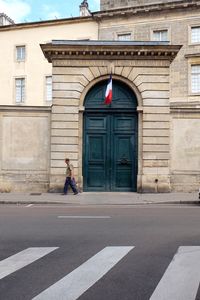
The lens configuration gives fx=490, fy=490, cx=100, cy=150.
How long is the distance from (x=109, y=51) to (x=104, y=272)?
49.5 feet

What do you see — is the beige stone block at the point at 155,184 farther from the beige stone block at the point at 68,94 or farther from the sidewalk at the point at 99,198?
the beige stone block at the point at 68,94

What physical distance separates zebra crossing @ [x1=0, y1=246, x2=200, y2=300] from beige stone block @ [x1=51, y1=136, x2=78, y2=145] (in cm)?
1253

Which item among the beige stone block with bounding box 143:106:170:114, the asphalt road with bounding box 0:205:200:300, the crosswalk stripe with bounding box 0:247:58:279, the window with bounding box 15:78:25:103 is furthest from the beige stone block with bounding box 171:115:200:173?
the window with bounding box 15:78:25:103

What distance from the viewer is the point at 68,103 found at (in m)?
20.4

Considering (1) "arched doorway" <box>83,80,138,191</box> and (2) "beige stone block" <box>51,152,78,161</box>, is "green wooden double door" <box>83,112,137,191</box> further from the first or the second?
(2) "beige stone block" <box>51,152,78,161</box>

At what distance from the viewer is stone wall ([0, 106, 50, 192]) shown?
2081 centimetres

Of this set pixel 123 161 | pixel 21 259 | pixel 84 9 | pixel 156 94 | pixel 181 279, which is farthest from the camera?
pixel 84 9

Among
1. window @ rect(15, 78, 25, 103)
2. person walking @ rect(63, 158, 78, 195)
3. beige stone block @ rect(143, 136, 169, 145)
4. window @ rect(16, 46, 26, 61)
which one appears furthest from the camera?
window @ rect(15, 78, 25, 103)

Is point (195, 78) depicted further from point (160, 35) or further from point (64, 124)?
point (64, 124)

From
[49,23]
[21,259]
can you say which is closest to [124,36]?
[49,23]

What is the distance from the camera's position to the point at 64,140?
20.4 meters

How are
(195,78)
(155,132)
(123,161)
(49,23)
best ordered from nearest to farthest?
(155,132), (123,161), (195,78), (49,23)

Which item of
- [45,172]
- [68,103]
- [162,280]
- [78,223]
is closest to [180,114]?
[68,103]

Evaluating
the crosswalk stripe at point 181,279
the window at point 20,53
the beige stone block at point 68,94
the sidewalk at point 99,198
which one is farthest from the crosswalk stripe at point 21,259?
the window at point 20,53
